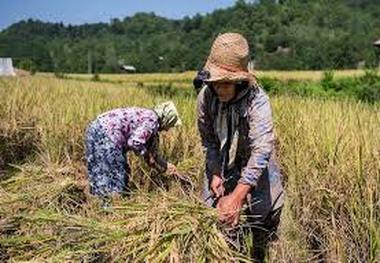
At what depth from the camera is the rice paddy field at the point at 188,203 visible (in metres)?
2.78

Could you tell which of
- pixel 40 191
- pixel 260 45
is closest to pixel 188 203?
pixel 40 191

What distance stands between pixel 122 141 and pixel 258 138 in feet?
5.42

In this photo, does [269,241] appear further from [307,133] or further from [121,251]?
[307,133]

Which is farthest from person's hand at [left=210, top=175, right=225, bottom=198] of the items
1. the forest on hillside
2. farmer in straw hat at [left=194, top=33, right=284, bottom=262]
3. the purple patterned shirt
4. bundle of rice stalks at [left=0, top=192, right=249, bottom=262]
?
the forest on hillside

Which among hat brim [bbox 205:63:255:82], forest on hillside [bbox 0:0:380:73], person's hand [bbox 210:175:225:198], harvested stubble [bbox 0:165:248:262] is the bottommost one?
forest on hillside [bbox 0:0:380:73]

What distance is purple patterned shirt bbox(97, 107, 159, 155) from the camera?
4.21 m

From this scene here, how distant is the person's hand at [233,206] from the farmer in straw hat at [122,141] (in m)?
1.46

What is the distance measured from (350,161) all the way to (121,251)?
163 centimetres

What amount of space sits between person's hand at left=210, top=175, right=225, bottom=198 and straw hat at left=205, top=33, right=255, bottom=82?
0.55 meters

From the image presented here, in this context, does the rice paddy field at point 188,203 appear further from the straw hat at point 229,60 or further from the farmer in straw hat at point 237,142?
the straw hat at point 229,60

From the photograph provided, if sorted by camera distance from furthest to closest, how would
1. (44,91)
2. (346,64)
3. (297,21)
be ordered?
(297,21) < (346,64) < (44,91)

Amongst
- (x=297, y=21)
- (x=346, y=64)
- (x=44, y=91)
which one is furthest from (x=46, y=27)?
(x=44, y=91)

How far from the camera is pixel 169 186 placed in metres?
4.38

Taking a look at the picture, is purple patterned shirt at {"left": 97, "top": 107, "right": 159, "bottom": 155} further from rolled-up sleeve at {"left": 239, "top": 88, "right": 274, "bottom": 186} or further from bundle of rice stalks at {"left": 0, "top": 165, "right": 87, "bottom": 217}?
rolled-up sleeve at {"left": 239, "top": 88, "right": 274, "bottom": 186}
